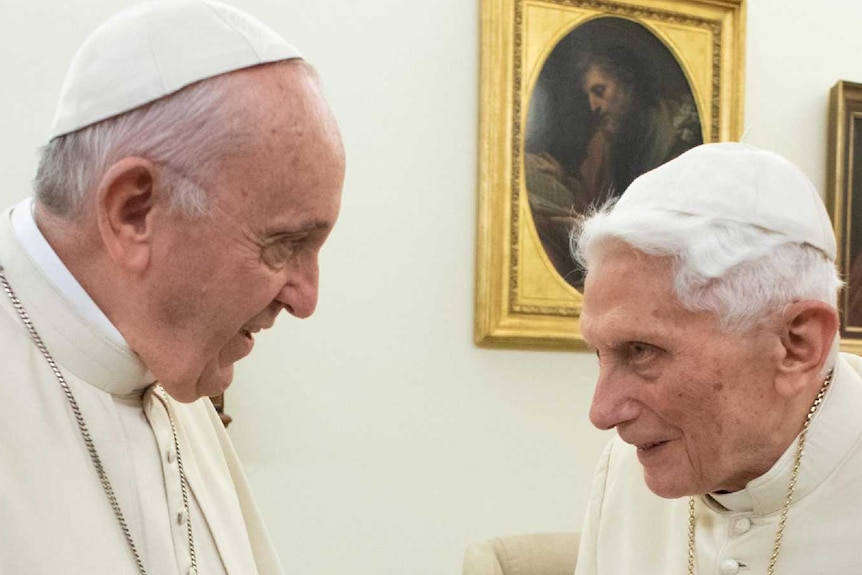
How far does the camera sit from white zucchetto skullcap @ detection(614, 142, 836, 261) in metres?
2.00

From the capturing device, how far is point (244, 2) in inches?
149

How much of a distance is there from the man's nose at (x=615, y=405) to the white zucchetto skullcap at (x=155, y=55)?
0.89 metres

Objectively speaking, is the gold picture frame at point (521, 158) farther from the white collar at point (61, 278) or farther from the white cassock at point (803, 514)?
the white collar at point (61, 278)

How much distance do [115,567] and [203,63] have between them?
84cm

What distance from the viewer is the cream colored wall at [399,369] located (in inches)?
149

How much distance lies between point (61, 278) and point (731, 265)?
3.92 ft

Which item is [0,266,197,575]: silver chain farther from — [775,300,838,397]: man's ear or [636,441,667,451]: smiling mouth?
[775,300,838,397]: man's ear

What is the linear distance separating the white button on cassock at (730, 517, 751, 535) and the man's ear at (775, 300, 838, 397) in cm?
32

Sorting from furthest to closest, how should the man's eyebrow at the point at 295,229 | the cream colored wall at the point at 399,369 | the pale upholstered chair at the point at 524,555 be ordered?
1. the cream colored wall at the point at 399,369
2. the pale upholstered chair at the point at 524,555
3. the man's eyebrow at the point at 295,229

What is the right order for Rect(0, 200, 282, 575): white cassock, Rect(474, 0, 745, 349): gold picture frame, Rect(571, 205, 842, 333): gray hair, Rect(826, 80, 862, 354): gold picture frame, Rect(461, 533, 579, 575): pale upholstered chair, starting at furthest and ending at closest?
Rect(826, 80, 862, 354): gold picture frame
Rect(474, 0, 745, 349): gold picture frame
Rect(461, 533, 579, 575): pale upholstered chair
Rect(571, 205, 842, 333): gray hair
Rect(0, 200, 282, 575): white cassock

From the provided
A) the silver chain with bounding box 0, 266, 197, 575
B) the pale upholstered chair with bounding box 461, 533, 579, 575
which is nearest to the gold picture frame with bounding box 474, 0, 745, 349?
the pale upholstered chair with bounding box 461, 533, 579, 575

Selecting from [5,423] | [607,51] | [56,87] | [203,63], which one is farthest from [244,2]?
[5,423]

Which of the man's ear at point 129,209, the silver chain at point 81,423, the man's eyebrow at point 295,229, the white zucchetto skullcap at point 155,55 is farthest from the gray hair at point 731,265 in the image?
the silver chain at point 81,423

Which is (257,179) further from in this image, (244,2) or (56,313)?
(244,2)
